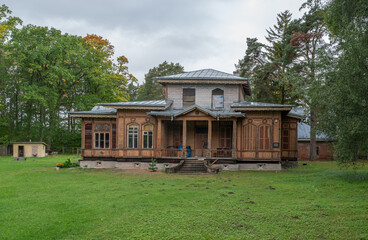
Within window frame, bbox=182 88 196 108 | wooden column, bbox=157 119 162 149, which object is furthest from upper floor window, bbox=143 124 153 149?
window frame, bbox=182 88 196 108

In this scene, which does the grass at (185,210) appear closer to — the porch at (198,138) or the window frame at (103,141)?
the porch at (198,138)

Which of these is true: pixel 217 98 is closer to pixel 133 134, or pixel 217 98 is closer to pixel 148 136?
pixel 148 136

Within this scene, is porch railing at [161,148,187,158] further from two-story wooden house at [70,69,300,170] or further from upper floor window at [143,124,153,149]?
upper floor window at [143,124,153,149]

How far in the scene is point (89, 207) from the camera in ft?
33.0

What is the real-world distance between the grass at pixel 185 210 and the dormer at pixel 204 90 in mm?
10124

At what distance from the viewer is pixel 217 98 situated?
24.0 metres

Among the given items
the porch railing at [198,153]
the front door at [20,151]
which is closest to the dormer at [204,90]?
the porch railing at [198,153]

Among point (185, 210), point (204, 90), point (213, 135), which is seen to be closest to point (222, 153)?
point (213, 135)

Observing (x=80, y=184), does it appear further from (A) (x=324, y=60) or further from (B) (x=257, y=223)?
(A) (x=324, y=60)

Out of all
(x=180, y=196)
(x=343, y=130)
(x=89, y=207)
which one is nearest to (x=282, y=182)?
(x=343, y=130)

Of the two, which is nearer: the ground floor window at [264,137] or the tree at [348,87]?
the tree at [348,87]

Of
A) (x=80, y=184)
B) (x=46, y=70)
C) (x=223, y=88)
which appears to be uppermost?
(x=46, y=70)

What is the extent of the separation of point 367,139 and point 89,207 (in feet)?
40.1

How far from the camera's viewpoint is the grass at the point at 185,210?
766cm
